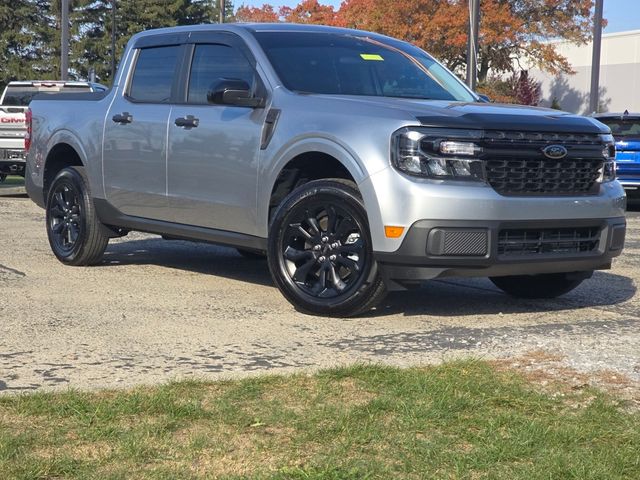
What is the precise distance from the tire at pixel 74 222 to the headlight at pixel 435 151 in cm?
333

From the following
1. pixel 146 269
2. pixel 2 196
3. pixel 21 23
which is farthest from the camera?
pixel 21 23

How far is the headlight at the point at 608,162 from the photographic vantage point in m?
6.93

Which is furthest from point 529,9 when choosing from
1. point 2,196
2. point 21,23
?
point 21,23

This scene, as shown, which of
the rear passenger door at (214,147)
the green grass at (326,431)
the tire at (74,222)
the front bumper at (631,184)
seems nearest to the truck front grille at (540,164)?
the rear passenger door at (214,147)

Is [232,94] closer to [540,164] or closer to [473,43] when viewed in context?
[540,164]

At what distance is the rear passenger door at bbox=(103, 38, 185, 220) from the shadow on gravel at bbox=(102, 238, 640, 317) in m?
0.89

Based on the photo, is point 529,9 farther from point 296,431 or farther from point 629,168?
point 296,431

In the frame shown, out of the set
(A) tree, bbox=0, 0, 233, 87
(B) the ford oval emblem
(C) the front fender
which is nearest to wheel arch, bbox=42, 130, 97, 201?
(C) the front fender

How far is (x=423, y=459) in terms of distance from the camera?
379cm

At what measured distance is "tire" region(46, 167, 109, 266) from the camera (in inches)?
341

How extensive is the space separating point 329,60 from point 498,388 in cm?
345

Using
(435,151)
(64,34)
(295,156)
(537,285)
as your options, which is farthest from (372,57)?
(64,34)

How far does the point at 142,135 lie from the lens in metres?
8.05

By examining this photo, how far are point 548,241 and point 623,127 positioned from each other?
11.7m
